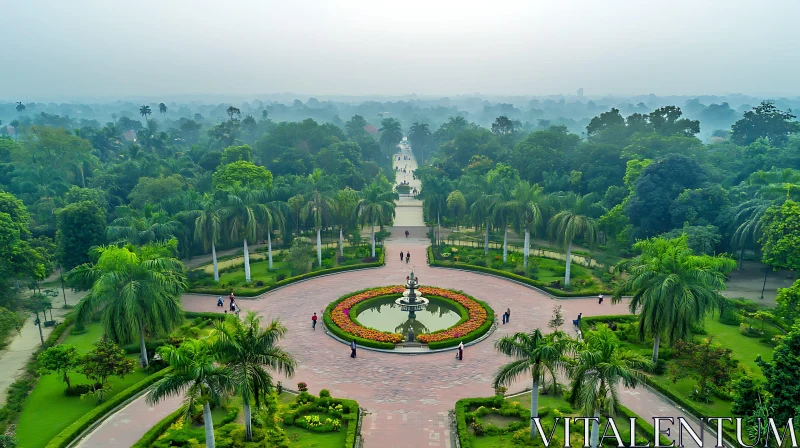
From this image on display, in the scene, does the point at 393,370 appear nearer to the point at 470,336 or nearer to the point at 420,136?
the point at 470,336

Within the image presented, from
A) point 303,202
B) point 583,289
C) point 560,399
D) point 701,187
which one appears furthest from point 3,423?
point 701,187

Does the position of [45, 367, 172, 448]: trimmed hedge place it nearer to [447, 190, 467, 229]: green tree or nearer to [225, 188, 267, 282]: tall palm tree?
[225, 188, 267, 282]: tall palm tree

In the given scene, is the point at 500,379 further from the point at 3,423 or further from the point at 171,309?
the point at 3,423

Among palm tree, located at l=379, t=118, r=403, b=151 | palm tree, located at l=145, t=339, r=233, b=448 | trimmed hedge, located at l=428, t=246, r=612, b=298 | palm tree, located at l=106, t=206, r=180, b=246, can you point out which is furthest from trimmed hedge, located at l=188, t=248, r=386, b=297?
palm tree, located at l=379, t=118, r=403, b=151

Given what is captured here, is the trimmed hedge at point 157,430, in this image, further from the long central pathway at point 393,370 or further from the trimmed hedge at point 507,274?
the trimmed hedge at point 507,274

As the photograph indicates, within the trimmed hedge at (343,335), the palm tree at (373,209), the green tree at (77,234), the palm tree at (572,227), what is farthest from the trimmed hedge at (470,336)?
the green tree at (77,234)

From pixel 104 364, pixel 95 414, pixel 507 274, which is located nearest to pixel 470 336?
pixel 507 274
